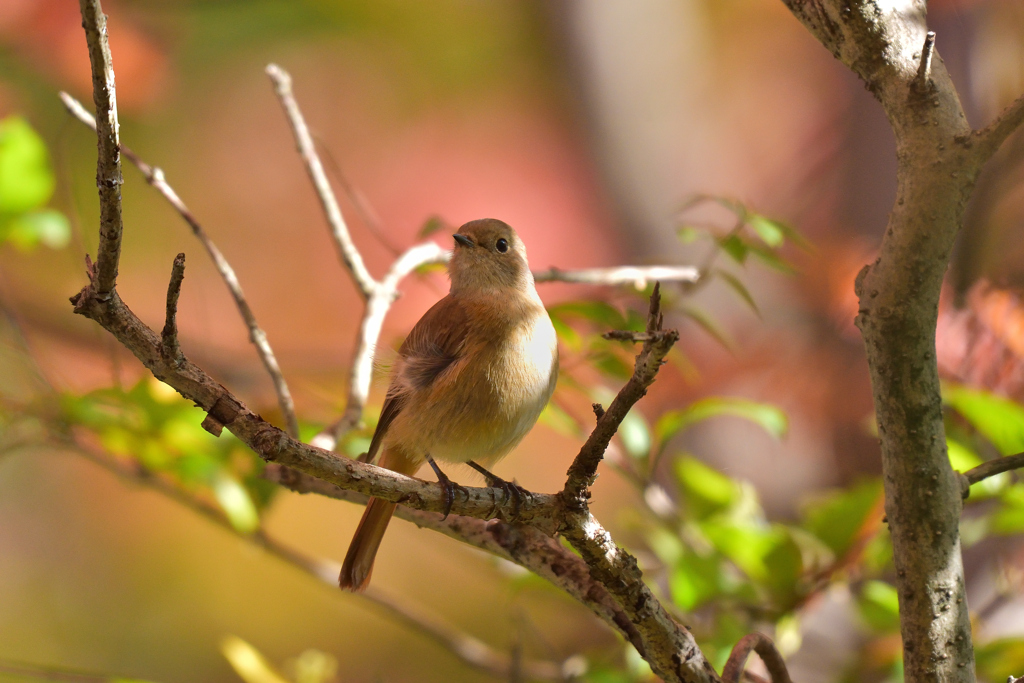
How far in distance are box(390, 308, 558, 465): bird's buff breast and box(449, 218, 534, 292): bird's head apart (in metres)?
0.20

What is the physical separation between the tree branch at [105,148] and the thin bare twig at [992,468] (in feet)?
3.01

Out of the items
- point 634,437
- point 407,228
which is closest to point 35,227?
point 634,437

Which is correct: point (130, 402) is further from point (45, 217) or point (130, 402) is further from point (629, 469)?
point (629, 469)

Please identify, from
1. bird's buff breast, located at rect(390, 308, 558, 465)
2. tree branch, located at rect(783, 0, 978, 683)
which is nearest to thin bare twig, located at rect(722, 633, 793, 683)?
tree branch, located at rect(783, 0, 978, 683)

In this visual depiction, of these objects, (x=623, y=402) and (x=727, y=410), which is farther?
(x=727, y=410)

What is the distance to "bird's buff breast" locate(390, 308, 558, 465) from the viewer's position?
4.00 ft

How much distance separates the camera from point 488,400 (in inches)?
47.9

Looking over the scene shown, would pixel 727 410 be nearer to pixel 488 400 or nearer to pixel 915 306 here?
pixel 488 400

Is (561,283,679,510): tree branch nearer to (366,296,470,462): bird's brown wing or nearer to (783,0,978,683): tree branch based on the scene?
(783,0,978,683): tree branch

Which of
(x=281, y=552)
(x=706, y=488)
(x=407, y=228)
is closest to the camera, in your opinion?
(x=281, y=552)

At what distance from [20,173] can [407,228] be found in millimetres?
2159

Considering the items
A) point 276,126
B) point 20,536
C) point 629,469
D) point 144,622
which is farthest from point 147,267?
point 629,469

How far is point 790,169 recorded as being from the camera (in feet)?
10.9

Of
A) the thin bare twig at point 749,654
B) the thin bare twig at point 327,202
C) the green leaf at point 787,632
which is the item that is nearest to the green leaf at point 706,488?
the green leaf at point 787,632
